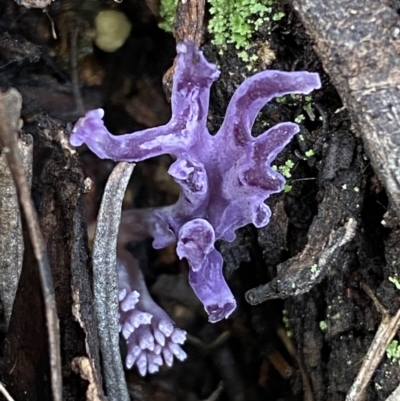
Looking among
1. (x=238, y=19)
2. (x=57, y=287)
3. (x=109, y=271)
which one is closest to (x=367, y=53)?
(x=238, y=19)

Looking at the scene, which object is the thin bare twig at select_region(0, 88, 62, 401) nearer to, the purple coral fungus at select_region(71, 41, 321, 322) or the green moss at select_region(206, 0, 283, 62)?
the purple coral fungus at select_region(71, 41, 321, 322)

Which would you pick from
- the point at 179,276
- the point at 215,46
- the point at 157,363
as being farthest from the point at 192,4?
the point at 157,363

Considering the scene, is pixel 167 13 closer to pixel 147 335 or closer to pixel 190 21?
pixel 190 21

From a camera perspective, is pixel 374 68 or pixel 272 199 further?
pixel 272 199

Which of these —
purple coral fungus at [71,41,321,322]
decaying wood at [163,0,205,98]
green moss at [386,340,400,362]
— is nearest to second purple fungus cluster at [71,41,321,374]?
purple coral fungus at [71,41,321,322]

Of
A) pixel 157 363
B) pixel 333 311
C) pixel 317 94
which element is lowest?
pixel 157 363

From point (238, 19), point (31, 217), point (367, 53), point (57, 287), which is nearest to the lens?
point (31, 217)

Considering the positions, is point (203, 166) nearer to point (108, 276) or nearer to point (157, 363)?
point (108, 276)
